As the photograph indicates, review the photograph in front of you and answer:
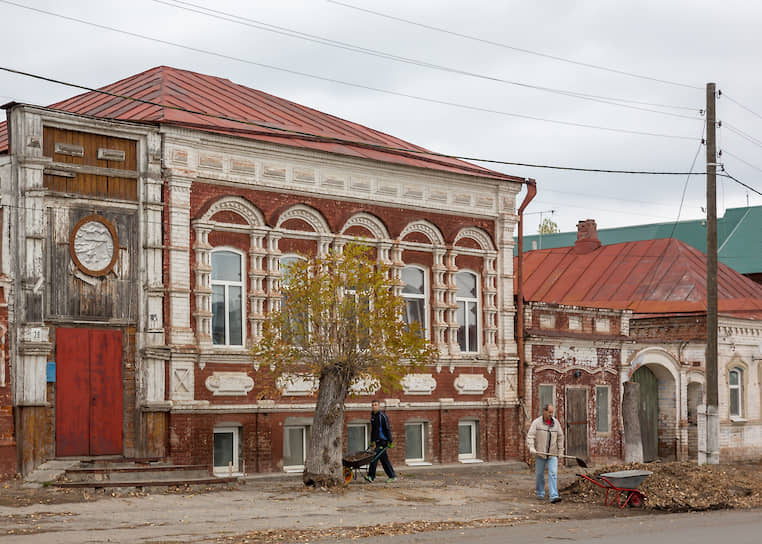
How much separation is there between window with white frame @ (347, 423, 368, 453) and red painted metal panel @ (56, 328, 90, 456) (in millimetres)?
6353

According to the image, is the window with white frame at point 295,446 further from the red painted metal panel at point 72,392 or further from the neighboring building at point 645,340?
the neighboring building at point 645,340

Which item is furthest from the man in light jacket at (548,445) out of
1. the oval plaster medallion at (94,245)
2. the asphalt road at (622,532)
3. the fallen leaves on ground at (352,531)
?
the oval plaster medallion at (94,245)

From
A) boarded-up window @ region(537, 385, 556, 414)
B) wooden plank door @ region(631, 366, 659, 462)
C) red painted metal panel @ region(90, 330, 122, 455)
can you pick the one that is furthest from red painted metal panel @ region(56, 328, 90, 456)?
wooden plank door @ region(631, 366, 659, 462)

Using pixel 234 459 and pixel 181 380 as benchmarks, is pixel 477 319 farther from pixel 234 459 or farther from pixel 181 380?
pixel 181 380

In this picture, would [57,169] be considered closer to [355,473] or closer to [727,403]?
[355,473]

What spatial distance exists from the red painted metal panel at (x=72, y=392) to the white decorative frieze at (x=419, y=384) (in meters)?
7.63

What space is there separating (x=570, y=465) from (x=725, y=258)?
73.4 feet

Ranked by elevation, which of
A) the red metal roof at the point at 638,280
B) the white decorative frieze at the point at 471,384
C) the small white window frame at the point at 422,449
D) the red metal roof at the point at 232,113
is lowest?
the small white window frame at the point at 422,449

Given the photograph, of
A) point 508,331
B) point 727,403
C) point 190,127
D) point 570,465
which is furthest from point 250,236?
point 727,403

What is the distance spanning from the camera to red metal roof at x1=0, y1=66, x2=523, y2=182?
901 inches

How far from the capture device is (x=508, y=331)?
27812 mm

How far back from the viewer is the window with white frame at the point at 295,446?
77.5 ft

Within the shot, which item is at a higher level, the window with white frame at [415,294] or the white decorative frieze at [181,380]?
the window with white frame at [415,294]

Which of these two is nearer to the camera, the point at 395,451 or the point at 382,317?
the point at 382,317
